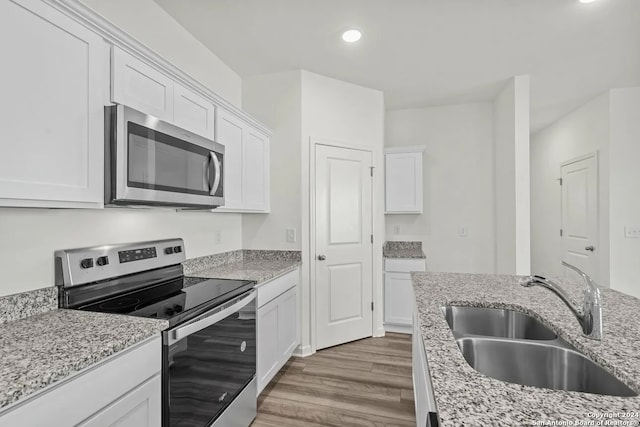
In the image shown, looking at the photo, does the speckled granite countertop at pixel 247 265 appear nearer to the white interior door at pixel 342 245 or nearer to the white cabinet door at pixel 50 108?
the white interior door at pixel 342 245

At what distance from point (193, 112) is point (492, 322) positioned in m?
2.02

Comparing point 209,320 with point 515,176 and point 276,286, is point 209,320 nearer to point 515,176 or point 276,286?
point 276,286

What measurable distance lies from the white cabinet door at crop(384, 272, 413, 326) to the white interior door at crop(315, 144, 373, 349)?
0.98 ft

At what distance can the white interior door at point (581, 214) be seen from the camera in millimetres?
3814

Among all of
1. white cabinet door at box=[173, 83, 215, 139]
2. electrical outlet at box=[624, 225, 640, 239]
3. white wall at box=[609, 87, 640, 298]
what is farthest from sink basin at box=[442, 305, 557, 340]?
electrical outlet at box=[624, 225, 640, 239]

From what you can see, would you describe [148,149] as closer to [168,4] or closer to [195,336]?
[195,336]

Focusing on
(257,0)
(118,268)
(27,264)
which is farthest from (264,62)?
(27,264)

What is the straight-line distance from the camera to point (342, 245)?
126 inches

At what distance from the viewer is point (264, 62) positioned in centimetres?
287

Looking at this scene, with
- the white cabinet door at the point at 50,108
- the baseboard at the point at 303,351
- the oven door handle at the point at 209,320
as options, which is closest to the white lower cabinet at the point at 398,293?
→ the baseboard at the point at 303,351

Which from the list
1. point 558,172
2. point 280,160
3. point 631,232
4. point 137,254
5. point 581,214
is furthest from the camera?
point 558,172

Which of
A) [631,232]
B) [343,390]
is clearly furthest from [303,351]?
[631,232]

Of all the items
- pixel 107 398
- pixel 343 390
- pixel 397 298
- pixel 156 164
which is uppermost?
pixel 156 164

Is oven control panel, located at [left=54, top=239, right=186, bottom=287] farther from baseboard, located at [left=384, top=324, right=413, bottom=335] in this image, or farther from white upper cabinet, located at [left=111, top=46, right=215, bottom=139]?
baseboard, located at [left=384, top=324, right=413, bottom=335]
